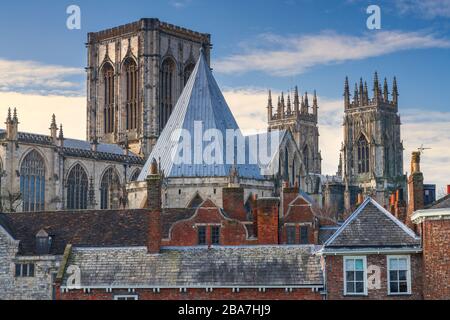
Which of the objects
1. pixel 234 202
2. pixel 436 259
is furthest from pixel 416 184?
pixel 234 202

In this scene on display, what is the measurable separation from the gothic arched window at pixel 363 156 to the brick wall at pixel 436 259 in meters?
115

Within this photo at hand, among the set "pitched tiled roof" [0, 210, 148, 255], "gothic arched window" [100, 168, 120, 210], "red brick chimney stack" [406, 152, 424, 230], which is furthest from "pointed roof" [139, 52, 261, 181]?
"red brick chimney stack" [406, 152, 424, 230]

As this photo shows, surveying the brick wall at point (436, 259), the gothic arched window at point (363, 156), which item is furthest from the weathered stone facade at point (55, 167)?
the gothic arched window at point (363, 156)

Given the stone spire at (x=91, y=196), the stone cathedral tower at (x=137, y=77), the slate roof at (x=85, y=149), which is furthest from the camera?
the stone cathedral tower at (x=137, y=77)

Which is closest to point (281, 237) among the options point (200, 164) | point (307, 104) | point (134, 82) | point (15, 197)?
point (200, 164)

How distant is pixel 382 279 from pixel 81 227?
18.6 m

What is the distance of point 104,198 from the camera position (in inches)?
3893

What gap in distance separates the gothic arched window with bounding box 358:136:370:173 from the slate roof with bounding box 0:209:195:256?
326ft

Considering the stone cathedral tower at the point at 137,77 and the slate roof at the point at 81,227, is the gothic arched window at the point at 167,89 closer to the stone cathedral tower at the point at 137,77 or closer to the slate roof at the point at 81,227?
the stone cathedral tower at the point at 137,77

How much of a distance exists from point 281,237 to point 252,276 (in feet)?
46.1

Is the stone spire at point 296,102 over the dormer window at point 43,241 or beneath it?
over

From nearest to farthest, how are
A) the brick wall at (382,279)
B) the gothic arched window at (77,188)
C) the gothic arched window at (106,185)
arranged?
the brick wall at (382,279), the gothic arched window at (77,188), the gothic arched window at (106,185)

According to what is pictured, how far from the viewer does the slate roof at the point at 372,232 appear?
33.5 meters

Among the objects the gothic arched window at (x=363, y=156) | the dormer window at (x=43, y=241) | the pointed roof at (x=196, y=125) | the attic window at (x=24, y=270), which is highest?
the gothic arched window at (x=363, y=156)
